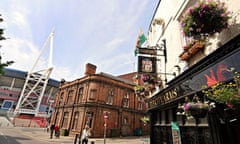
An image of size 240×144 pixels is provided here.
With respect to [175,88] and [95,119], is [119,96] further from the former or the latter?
[175,88]

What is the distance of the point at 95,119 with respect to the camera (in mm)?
18594

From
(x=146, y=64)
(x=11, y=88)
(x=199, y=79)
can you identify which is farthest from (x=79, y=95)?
(x=11, y=88)

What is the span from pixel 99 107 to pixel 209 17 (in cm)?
1793

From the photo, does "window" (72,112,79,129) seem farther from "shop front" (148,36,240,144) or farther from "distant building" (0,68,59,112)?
"distant building" (0,68,59,112)

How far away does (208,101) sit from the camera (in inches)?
124

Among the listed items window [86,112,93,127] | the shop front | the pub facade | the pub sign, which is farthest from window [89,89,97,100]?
the shop front

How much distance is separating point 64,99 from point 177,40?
23.6 metres

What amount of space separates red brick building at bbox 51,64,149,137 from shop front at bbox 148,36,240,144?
47.3 feet

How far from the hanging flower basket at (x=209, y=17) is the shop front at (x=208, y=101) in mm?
543

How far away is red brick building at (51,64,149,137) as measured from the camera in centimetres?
1897

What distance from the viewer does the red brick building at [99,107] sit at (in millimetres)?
18969

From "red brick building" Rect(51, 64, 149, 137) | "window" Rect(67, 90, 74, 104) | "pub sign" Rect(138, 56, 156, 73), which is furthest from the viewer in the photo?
"window" Rect(67, 90, 74, 104)

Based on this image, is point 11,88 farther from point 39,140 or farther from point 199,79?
point 199,79

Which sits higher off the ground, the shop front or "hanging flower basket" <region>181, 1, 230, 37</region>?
"hanging flower basket" <region>181, 1, 230, 37</region>
